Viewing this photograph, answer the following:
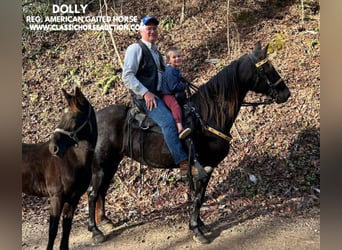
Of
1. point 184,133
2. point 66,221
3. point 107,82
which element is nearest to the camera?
point 66,221

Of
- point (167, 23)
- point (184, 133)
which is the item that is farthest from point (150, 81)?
point (167, 23)

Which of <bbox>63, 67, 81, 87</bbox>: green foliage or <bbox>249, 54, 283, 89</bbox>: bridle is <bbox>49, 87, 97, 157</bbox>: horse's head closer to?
<bbox>63, 67, 81, 87</bbox>: green foliage

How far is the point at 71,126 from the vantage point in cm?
385

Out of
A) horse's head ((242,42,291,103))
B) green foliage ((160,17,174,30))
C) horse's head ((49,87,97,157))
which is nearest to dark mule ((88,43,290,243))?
horse's head ((242,42,291,103))

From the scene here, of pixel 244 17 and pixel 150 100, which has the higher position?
pixel 244 17

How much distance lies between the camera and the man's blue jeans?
4.46 metres

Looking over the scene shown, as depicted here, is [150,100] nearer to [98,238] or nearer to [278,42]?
[98,238]

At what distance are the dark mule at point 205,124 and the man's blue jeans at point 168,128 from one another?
0.16 metres

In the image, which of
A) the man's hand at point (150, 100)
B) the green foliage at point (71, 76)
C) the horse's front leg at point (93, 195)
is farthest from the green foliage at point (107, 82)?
the horse's front leg at point (93, 195)

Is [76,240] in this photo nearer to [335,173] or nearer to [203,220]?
[203,220]

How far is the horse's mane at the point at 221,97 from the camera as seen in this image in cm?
461

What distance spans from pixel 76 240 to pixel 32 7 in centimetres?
287

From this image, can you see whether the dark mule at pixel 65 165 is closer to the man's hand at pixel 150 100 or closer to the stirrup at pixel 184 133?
the man's hand at pixel 150 100

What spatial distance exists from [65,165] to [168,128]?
123 centimetres
